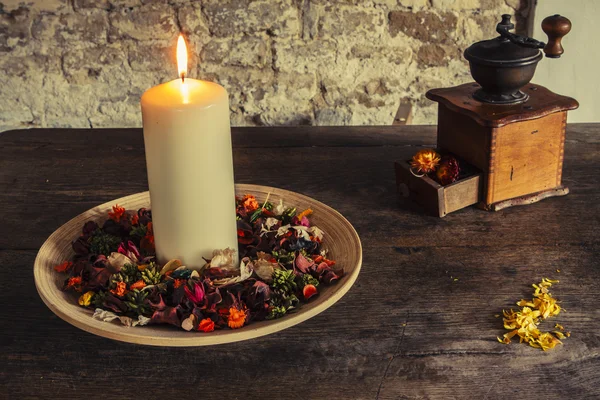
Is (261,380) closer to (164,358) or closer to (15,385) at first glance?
(164,358)

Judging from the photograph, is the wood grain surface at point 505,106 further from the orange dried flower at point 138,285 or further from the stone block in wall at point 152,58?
the stone block in wall at point 152,58

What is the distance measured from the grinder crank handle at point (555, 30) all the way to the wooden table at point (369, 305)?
0.22 metres

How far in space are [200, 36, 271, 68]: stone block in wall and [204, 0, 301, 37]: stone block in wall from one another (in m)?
0.02

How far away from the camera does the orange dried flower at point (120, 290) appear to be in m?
0.79

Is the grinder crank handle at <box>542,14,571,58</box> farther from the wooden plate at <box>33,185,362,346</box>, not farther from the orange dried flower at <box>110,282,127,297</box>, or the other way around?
the orange dried flower at <box>110,282,127,297</box>

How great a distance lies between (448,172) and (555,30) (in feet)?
0.89

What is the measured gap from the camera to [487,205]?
1076 millimetres

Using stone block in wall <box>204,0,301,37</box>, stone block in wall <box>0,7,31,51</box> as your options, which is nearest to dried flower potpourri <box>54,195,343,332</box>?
stone block in wall <box>204,0,301,37</box>

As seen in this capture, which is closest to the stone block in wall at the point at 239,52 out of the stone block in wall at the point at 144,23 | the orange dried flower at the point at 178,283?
the stone block in wall at the point at 144,23

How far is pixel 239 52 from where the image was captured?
2172 millimetres

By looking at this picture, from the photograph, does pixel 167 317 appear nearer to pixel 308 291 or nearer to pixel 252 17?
pixel 308 291

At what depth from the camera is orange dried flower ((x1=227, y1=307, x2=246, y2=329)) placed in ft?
2.48

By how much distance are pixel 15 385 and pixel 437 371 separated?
42 cm

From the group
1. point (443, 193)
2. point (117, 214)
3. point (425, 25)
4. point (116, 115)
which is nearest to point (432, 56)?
point (425, 25)
